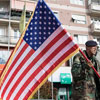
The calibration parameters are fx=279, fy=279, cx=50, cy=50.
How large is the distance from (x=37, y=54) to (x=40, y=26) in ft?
1.47

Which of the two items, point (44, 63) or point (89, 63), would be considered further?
point (44, 63)

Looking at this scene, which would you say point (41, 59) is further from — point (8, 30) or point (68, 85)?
point (8, 30)

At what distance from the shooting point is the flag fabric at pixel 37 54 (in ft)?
13.8

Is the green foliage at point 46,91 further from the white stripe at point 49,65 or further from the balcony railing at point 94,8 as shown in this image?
the white stripe at point 49,65

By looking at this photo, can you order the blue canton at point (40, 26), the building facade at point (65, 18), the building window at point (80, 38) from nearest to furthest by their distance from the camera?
the blue canton at point (40, 26) → the building facade at point (65, 18) → the building window at point (80, 38)

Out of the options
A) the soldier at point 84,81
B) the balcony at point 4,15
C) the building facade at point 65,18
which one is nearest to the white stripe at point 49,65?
the soldier at point 84,81

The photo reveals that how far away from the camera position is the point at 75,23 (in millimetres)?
30047

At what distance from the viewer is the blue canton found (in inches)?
170

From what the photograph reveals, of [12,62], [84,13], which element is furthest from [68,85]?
[12,62]

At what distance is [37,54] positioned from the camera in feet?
14.6

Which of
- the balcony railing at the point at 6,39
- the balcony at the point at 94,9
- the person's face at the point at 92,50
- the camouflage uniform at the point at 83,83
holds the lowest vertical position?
the camouflage uniform at the point at 83,83

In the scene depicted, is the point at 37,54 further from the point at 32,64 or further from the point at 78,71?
the point at 78,71

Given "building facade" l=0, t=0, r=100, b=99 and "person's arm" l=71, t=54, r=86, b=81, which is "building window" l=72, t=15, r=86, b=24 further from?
"person's arm" l=71, t=54, r=86, b=81

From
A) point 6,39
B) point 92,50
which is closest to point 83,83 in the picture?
point 92,50
